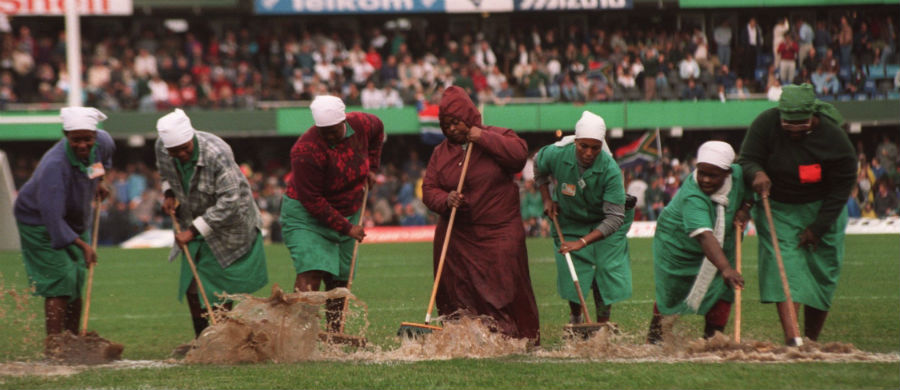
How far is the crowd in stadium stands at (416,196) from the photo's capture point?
22125 mm

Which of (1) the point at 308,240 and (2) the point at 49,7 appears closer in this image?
(1) the point at 308,240

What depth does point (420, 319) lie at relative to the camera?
30.1ft

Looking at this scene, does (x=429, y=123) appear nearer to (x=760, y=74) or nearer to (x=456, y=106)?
(x=760, y=74)

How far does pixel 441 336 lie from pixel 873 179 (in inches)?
743

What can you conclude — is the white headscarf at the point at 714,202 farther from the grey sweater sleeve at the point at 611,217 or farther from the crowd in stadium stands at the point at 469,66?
the crowd in stadium stands at the point at 469,66

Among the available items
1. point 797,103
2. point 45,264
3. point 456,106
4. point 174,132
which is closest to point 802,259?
point 797,103

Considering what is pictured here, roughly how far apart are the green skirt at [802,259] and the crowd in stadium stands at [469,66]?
1842 centimetres

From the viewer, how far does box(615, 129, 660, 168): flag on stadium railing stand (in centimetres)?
2206

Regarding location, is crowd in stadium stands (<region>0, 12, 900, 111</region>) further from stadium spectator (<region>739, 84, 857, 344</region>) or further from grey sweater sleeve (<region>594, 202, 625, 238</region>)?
stadium spectator (<region>739, 84, 857, 344</region>)

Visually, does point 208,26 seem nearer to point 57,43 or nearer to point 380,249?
point 57,43

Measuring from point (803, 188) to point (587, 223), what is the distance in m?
1.61

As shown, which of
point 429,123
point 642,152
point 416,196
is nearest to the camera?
point 642,152

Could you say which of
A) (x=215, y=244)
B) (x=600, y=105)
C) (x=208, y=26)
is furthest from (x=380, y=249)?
(x=208, y=26)

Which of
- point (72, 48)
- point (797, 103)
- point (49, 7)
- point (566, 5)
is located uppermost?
point (566, 5)
